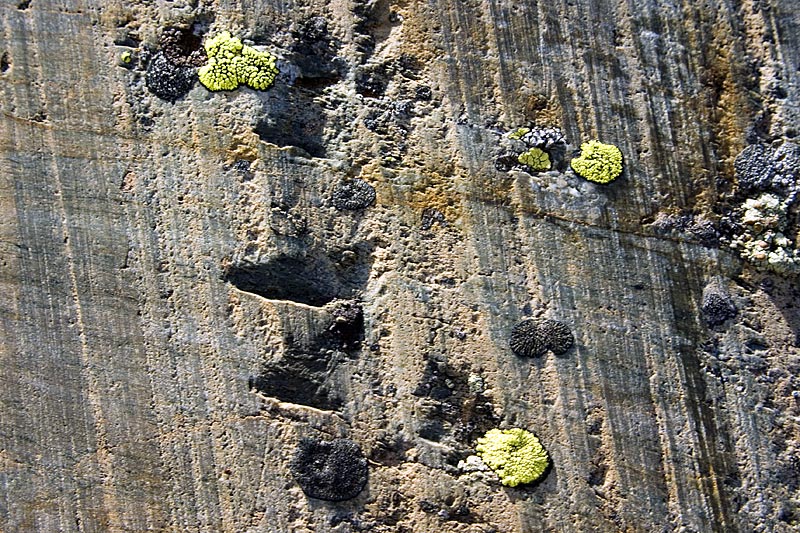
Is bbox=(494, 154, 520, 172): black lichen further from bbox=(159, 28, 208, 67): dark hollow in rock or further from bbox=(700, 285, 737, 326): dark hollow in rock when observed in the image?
bbox=(159, 28, 208, 67): dark hollow in rock

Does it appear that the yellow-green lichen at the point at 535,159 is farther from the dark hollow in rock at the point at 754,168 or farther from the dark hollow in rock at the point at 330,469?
the dark hollow in rock at the point at 330,469

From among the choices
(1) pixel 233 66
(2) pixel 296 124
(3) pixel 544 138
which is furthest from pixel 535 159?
(1) pixel 233 66

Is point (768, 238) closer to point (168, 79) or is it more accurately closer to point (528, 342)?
point (528, 342)

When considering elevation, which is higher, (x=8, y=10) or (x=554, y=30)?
(x=8, y=10)

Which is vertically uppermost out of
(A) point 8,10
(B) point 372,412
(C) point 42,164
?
(A) point 8,10

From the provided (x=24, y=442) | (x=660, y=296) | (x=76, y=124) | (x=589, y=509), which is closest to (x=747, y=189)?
(x=660, y=296)

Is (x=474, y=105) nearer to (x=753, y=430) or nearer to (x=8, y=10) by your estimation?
(x=753, y=430)
